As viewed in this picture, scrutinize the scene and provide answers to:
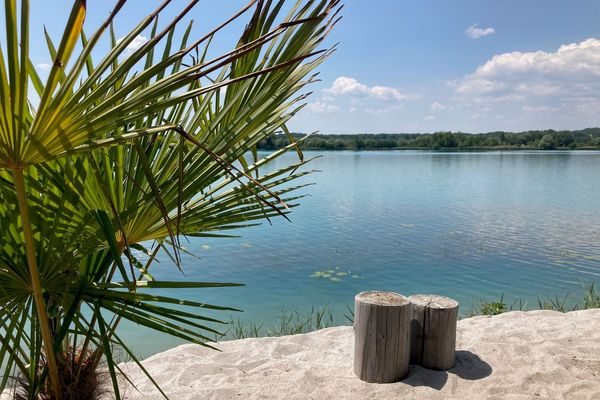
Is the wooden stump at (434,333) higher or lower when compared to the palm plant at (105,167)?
lower

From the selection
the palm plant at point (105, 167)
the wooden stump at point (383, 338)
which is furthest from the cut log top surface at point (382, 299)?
the palm plant at point (105, 167)

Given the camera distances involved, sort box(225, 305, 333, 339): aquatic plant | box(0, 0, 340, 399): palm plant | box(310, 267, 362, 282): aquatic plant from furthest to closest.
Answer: box(310, 267, 362, 282): aquatic plant → box(225, 305, 333, 339): aquatic plant → box(0, 0, 340, 399): palm plant

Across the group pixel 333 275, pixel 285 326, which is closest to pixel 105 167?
pixel 285 326

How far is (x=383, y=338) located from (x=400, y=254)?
26.2 ft

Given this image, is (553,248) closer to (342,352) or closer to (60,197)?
(342,352)

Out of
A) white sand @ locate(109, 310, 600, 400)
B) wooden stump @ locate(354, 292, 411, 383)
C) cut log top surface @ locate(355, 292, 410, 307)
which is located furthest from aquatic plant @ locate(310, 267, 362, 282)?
wooden stump @ locate(354, 292, 411, 383)

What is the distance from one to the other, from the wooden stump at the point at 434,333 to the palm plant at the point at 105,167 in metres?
2.19

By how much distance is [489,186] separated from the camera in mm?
26922

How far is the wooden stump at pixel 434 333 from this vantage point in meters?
3.96

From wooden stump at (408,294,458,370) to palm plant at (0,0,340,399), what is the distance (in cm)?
219

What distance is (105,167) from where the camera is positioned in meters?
1.89

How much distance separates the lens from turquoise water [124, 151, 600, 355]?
873 cm

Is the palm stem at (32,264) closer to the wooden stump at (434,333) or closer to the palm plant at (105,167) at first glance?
the palm plant at (105,167)

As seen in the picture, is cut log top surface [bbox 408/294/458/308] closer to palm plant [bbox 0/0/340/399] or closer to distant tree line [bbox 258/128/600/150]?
palm plant [bbox 0/0/340/399]
